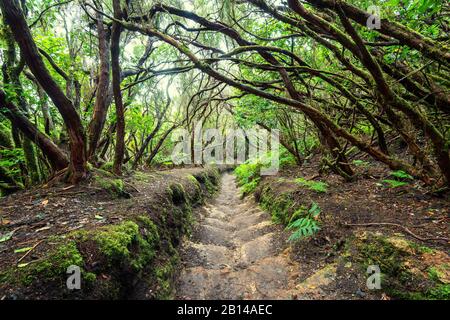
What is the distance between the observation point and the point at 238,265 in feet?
13.5

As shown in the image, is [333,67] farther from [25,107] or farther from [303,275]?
[25,107]

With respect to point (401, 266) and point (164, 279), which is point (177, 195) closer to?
point (164, 279)

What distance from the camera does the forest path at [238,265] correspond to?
10.7 ft

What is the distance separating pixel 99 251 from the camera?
2.69 metres

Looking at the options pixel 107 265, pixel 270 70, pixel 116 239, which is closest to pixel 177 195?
pixel 116 239

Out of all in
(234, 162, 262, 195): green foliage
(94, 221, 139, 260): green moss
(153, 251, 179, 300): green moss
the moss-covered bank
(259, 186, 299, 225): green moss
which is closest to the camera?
the moss-covered bank

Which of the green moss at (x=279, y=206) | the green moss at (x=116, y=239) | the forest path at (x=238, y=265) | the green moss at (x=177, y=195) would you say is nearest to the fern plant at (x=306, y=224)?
the forest path at (x=238, y=265)

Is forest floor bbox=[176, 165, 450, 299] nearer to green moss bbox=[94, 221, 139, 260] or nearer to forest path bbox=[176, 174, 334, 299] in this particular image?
forest path bbox=[176, 174, 334, 299]

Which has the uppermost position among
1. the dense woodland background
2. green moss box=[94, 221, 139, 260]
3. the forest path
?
the dense woodland background

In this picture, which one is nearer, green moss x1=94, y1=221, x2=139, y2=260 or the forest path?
green moss x1=94, y1=221, x2=139, y2=260

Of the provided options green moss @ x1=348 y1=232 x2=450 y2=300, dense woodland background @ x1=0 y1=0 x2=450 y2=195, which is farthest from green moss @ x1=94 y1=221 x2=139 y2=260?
green moss @ x1=348 y1=232 x2=450 y2=300

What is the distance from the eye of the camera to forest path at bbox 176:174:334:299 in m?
3.27

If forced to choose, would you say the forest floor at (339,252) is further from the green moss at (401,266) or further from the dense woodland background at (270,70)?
the dense woodland background at (270,70)
